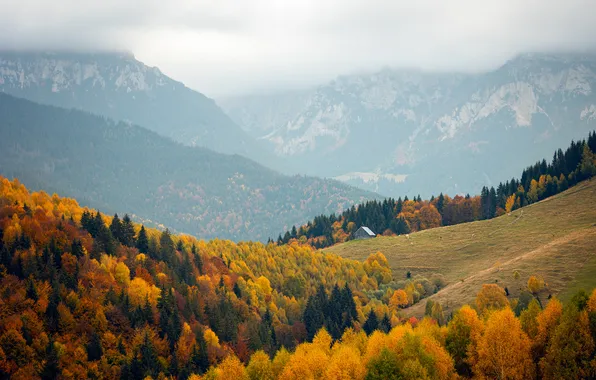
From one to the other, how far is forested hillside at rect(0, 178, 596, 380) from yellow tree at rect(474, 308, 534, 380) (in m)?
0.16

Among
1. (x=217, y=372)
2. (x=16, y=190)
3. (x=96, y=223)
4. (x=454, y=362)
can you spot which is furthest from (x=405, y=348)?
(x=16, y=190)

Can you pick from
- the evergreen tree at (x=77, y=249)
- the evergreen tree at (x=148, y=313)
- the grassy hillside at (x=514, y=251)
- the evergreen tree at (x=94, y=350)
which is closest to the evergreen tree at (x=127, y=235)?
the evergreen tree at (x=77, y=249)

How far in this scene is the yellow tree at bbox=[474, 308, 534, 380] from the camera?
82.9 metres

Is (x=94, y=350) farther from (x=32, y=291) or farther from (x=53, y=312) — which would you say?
(x=32, y=291)

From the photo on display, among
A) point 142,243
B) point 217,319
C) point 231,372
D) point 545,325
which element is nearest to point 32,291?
point 142,243

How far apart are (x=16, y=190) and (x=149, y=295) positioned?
53.8 meters

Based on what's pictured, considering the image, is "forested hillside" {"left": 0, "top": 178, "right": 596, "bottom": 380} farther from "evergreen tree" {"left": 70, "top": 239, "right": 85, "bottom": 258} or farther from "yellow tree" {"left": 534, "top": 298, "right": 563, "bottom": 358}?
"evergreen tree" {"left": 70, "top": 239, "right": 85, "bottom": 258}

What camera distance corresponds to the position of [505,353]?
276 feet

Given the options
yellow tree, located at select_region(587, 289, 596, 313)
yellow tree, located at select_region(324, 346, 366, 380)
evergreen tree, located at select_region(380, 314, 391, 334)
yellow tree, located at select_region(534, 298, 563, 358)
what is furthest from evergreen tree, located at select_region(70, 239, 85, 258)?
yellow tree, located at select_region(587, 289, 596, 313)

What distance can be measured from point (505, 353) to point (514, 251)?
80671mm

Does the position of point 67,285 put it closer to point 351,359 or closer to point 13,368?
point 13,368

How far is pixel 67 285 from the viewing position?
129m

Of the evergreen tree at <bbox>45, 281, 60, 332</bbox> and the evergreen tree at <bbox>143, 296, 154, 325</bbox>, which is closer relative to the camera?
the evergreen tree at <bbox>45, 281, 60, 332</bbox>

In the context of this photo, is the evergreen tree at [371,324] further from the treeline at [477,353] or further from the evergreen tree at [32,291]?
the evergreen tree at [32,291]
